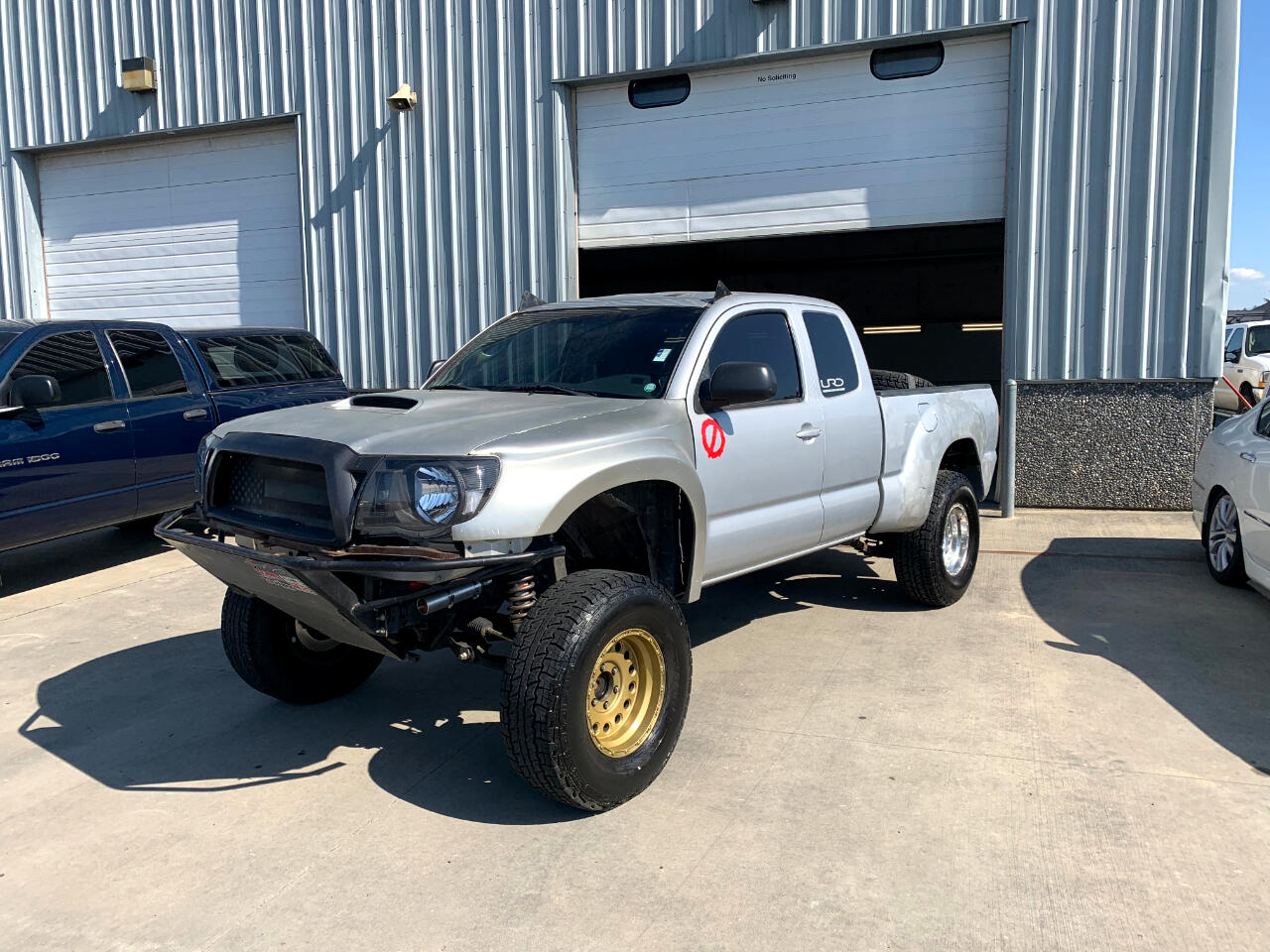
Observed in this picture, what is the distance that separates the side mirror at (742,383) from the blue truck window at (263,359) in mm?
5761

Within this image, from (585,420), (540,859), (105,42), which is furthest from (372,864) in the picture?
(105,42)

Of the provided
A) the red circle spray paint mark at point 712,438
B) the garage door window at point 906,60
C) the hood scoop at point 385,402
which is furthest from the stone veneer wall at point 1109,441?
the hood scoop at point 385,402

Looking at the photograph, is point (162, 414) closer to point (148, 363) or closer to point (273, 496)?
point (148, 363)

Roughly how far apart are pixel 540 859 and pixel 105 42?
1300 cm

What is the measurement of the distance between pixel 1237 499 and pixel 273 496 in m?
5.78

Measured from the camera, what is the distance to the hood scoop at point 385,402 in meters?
4.43

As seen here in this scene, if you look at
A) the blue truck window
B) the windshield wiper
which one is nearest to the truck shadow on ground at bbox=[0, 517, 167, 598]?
the blue truck window

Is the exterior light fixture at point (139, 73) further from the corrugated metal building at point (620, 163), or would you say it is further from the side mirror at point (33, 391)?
the side mirror at point (33, 391)

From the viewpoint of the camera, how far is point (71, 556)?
8.53 m

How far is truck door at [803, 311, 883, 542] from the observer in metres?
5.40

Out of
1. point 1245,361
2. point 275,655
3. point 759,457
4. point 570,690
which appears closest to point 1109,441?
point 759,457

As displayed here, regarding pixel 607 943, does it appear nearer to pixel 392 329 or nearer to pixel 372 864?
pixel 372 864

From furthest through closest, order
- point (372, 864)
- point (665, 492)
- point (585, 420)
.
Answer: point (665, 492)
point (585, 420)
point (372, 864)

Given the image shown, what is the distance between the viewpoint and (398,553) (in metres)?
3.51
